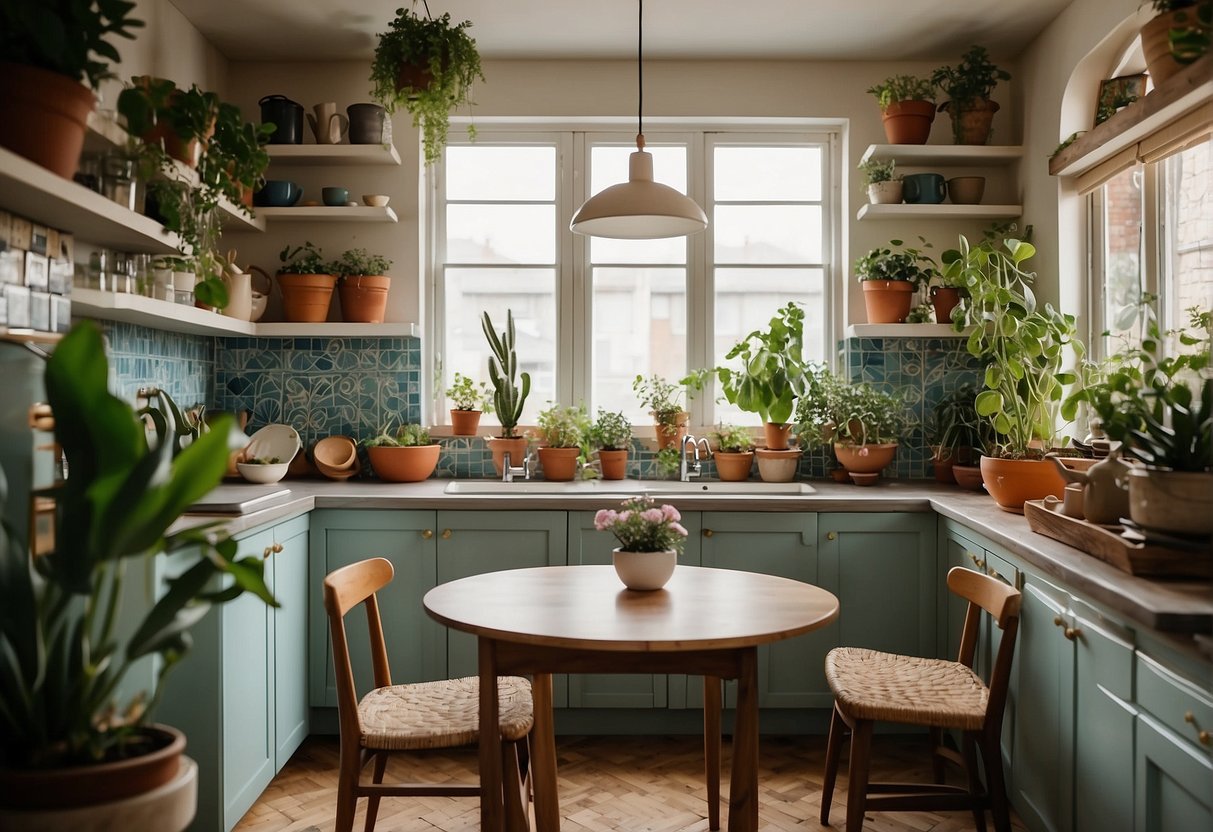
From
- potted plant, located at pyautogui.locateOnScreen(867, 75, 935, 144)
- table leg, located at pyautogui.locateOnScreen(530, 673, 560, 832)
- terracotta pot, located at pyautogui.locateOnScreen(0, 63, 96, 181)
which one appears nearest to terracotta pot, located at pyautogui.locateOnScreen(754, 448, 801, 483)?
potted plant, located at pyautogui.locateOnScreen(867, 75, 935, 144)

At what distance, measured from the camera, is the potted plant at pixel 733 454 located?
4.05 metres

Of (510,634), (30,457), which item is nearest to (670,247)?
(510,634)

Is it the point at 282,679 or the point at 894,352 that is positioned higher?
the point at 894,352

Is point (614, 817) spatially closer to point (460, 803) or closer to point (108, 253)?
point (460, 803)

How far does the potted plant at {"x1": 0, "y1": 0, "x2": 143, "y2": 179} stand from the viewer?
5.94 feet

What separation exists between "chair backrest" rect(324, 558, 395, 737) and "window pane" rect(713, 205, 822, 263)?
7.79ft

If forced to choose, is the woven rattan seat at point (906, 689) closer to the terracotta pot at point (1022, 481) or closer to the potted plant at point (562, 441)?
the terracotta pot at point (1022, 481)

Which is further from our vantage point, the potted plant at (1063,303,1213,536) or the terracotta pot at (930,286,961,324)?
the terracotta pot at (930,286,961,324)

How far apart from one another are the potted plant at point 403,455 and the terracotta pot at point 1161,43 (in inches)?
113

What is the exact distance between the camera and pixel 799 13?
3.66 metres

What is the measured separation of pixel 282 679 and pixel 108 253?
4.84ft

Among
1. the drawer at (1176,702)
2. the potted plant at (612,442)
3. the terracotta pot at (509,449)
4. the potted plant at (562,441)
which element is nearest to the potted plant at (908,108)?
the potted plant at (612,442)

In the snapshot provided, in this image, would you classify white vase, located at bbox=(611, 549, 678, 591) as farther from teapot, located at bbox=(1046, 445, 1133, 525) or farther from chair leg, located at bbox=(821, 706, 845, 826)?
teapot, located at bbox=(1046, 445, 1133, 525)

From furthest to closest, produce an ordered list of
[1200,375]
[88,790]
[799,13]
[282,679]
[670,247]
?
[670,247], [799,13], [282,679], [1200,375], [88,790]
